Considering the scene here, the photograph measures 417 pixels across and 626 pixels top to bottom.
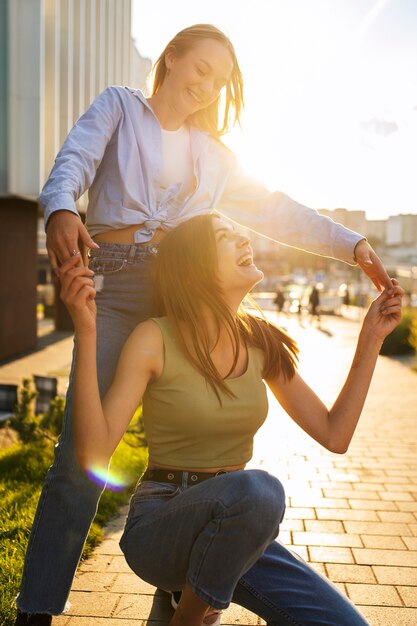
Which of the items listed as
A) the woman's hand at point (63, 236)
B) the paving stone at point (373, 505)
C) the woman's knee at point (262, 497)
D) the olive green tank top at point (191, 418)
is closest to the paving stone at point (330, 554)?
the paving stone at point (373, 505)

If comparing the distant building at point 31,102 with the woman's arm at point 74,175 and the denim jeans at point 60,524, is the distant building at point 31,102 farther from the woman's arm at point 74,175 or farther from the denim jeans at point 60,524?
the denim jeans at point 60,524

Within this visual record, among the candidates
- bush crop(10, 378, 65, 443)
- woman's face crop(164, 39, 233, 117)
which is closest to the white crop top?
woman's face crop(164, 39, 233, 117)

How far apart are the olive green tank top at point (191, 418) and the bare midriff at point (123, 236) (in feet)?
1.49

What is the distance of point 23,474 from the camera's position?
17.5ft

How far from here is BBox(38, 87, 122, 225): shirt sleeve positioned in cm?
221

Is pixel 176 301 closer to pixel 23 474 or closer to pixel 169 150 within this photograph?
pixel 169 150

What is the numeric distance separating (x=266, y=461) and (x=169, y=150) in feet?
12.3

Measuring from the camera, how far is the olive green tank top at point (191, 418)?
8.04 ft

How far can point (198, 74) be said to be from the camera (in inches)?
116

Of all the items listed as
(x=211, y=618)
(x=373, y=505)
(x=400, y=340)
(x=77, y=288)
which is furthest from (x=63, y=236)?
(x=400, y=340)

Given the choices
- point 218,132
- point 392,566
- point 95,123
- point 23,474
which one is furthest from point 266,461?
point 95,123

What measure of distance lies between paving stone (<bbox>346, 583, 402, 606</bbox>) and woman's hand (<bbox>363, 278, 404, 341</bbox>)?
130cm

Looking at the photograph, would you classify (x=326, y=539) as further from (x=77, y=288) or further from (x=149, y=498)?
(x=77, y=288)

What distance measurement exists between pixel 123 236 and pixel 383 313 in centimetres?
101
